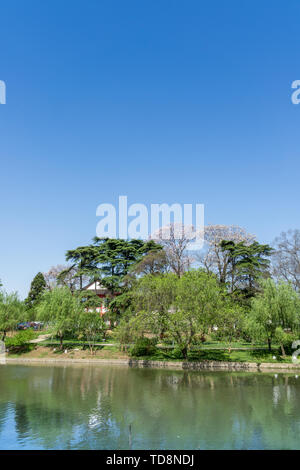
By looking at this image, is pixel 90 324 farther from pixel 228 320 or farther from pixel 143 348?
pixel 228 320

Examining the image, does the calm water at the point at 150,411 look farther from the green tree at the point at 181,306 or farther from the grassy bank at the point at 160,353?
the grassy bank at the point at 160,353

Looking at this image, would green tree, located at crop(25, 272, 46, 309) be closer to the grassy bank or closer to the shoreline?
the grassy bank

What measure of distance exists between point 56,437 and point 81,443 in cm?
146

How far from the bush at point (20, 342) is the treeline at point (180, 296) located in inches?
99.7

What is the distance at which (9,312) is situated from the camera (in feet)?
156

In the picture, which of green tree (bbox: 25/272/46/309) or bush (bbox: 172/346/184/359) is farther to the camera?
green tree (bbox: 25/272/46/309)

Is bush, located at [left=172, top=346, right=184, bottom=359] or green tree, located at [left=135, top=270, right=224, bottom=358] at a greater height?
green tree, located at [left=135, top=270, right=224, bottom=358]

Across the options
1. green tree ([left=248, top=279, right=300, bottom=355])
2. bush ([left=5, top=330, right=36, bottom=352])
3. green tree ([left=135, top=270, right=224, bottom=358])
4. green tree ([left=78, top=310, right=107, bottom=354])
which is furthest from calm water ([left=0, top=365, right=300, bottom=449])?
bush ([left=5, top=330, right=36, bottom=352])

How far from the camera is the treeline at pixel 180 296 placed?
36125 mm

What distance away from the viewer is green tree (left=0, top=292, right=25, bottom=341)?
46781 mm

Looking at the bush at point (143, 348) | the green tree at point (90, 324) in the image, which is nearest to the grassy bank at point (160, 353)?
the bush at point (143, 348)

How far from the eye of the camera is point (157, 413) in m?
19.0

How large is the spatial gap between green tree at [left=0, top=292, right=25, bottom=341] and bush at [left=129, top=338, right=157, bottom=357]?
1746 cm
